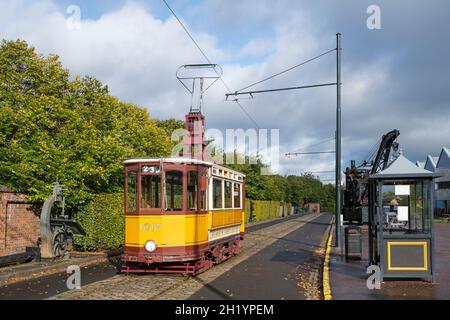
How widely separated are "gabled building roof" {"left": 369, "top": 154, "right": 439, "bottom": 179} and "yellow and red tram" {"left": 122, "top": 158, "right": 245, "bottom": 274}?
14.3ft

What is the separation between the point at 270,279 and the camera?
12289 millimetres

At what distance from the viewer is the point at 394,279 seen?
1151cm

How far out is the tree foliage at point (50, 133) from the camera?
55.9ft

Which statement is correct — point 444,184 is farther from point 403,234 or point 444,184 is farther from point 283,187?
point 403,234

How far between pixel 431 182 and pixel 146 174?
670 cm

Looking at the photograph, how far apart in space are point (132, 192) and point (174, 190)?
3.68ft

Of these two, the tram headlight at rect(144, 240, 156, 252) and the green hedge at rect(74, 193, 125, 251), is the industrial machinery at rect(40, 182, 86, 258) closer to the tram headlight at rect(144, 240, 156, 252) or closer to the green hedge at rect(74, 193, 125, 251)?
the green hedge at rect(74, 193, 125, 251)

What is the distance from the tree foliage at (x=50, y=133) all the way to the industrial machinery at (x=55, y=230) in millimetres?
1114

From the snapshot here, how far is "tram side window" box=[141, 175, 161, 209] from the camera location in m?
12.8

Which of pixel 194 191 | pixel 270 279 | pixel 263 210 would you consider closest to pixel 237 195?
pixel 194 191

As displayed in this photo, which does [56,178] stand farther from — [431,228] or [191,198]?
[431,228]

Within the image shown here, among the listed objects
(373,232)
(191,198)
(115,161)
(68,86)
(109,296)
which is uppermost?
(68,86)
